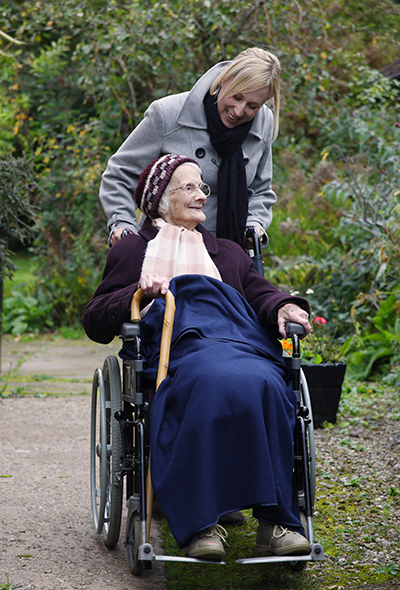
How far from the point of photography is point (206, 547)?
200 cm

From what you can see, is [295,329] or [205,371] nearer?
[205,371]

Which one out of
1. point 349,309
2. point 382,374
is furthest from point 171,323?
point 349,309

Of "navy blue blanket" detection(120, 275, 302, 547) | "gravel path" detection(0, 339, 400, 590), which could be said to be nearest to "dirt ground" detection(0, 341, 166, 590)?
"gravel path" detection(0, 339, 400, 590)

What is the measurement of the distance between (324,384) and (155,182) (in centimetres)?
199

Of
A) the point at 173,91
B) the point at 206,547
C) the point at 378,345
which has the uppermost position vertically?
the point at 173,91

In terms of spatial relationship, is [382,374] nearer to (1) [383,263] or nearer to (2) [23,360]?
(1) [383,263]

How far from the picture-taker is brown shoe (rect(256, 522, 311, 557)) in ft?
6.86

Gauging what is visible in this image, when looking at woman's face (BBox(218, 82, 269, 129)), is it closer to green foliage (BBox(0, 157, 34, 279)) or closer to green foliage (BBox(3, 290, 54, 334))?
green foliage (BBox(0, 157, 34, 279))

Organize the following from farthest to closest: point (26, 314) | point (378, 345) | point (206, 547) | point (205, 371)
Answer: point (26, 314), point (378, 345), point (205, 371), point (206, 547)

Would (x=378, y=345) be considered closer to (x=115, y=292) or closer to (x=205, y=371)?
(x=115, y=292)

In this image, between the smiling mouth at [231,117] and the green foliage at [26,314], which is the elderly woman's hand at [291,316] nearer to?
the smiling mouth at [231,117]

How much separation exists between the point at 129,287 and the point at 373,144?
A: 477cm

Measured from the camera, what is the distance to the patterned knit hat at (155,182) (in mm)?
2662

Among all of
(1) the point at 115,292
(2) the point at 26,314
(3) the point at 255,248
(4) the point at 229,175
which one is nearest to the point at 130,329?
(1) the point at 115,292
